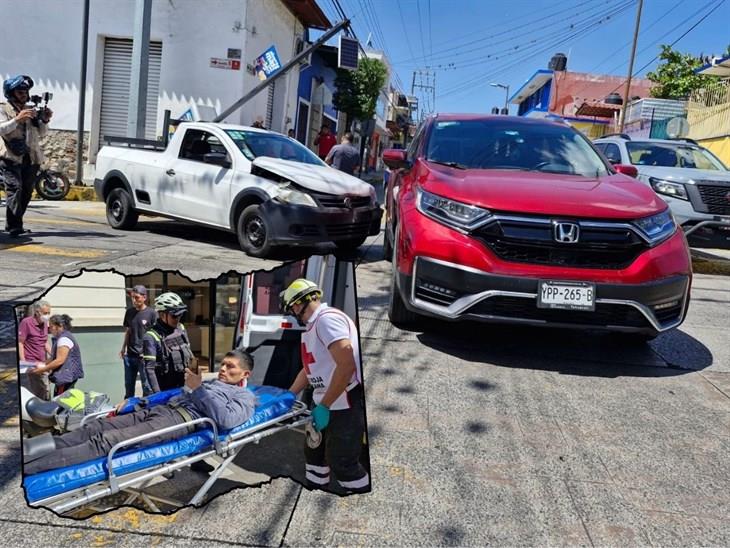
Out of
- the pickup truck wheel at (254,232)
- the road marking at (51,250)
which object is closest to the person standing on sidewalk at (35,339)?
the road marking at (51,250)

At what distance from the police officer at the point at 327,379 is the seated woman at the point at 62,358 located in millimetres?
560

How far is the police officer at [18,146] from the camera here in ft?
22.0

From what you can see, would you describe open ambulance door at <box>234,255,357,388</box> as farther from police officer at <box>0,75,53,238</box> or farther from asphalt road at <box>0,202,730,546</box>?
police officer at <box>0,75,53,238</box>

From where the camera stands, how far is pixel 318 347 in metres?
1.80

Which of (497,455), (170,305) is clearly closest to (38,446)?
(170,305)

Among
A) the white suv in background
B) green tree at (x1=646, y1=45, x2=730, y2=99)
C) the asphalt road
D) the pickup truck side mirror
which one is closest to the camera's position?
the asphalt road

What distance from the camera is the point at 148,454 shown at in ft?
5.44

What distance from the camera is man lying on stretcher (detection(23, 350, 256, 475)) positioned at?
1600mm

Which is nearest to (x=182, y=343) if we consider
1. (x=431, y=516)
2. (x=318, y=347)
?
(x=318, y=347)

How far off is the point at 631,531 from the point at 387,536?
91 cm

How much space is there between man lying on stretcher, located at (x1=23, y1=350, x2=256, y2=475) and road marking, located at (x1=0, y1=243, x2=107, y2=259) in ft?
15.6

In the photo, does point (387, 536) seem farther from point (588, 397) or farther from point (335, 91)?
point (335, 91)

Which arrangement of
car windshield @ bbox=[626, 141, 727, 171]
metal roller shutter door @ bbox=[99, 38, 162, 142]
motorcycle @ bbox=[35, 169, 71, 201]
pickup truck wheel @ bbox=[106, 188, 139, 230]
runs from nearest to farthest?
pickup truck wheel @ bbox=[106, 188, 139, 230], car windshield @ bbox=[626, 141, 727, 171], motorcycle @ bbox=[35, 169, 71, 201], metal roller shutter door @ bbox=[99, 38, 162, 142]

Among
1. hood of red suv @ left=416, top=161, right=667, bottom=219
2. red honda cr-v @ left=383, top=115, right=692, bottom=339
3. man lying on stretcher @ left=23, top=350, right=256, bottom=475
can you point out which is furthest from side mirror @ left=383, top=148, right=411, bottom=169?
man lying on stretcher @ left=23, top=350, right=256, bottom=475
